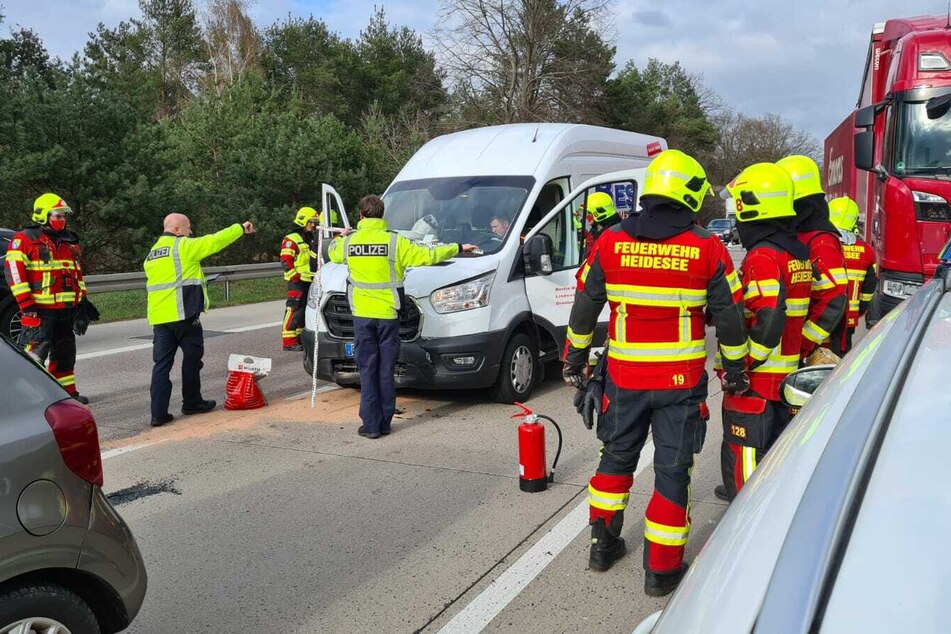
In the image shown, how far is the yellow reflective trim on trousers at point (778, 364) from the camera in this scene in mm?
4266

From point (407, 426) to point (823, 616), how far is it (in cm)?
603

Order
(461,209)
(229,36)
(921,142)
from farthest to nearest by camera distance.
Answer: (229,36), (921,142), (461,209)

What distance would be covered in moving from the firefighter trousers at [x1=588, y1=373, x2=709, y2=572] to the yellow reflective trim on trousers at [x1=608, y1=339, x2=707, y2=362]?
0.49 ft

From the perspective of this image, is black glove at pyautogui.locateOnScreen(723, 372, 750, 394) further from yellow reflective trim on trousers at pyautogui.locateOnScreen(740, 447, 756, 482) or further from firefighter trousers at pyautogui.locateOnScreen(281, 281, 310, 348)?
firefighter trousers at pyautogui.locateOnScreen(281, 281, 310, 348)

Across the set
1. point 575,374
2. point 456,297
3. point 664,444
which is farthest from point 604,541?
point 456,297

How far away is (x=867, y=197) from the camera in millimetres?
9836

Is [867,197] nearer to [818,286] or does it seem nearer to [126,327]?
[818,286]

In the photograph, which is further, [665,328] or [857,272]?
[857,272]

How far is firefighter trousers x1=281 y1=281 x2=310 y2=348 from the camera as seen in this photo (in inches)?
416

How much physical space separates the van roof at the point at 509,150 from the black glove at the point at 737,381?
4167mm

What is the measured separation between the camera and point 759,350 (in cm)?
411

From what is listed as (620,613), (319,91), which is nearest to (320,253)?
(620,613)

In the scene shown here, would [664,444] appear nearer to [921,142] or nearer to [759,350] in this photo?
[759,350]

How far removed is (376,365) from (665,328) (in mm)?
3326
